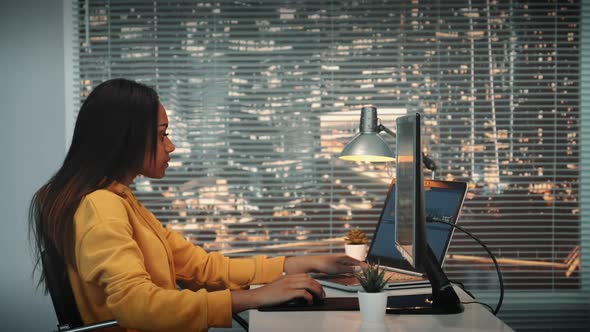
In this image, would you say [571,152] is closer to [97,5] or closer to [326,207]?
[326,207]

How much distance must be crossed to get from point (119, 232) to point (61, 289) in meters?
0.24

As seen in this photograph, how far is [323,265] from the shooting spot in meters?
2.35

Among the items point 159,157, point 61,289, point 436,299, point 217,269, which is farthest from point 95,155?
point 436,299

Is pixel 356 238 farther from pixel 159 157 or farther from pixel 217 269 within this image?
pixel 159 157

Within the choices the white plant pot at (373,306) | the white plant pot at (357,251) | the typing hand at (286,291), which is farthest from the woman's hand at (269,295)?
the white plant pot at (357,251)

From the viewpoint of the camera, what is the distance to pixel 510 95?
3.75 m

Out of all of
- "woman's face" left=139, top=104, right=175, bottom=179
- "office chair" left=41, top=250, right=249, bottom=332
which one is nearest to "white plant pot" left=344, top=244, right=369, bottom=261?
"woman's face" left=139, top=104, right=175, bottom=179

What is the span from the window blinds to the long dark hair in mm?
1904

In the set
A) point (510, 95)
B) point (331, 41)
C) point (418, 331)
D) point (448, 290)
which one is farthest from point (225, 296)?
point (510, 95)

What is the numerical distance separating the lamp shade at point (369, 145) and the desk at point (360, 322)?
0.87 metres

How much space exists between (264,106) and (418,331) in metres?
2.32

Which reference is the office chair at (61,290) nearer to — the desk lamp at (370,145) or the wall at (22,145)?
the desk lamp at (370,145)

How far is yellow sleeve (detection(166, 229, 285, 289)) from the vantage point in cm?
233

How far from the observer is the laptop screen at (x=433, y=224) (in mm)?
2322
